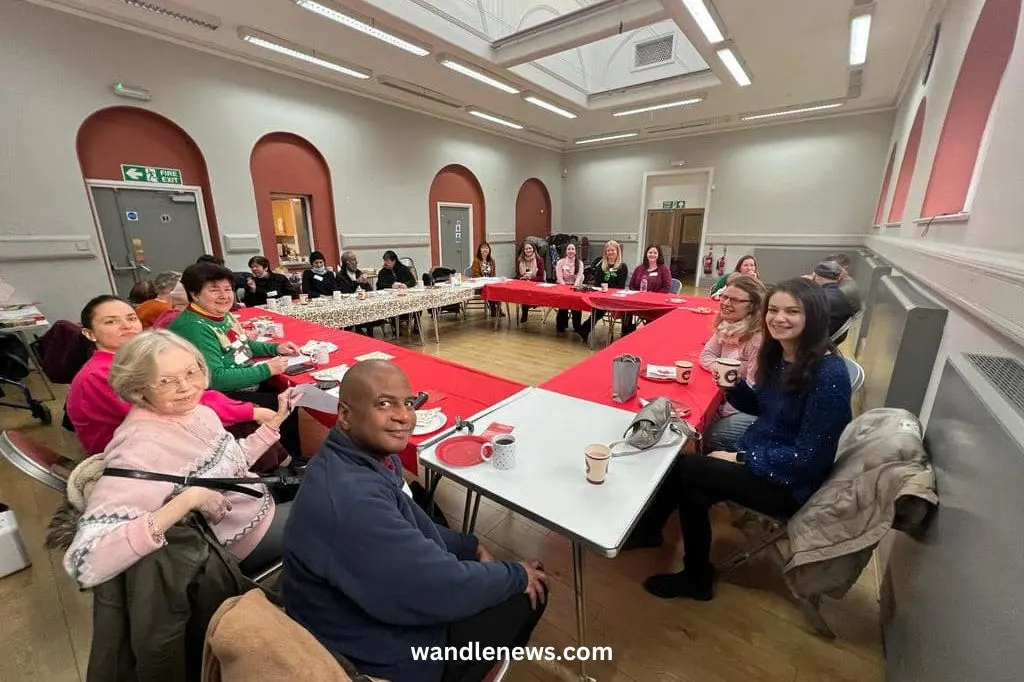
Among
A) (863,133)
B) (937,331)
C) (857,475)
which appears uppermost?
(863,133)

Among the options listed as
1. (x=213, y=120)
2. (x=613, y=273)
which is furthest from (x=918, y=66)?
(x=213, y=120)

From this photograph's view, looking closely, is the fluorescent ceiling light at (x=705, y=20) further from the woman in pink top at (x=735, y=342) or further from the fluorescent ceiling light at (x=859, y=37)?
Answer: the woman in pink top at (x=735, y=342)

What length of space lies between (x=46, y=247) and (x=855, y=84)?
10.5 meters

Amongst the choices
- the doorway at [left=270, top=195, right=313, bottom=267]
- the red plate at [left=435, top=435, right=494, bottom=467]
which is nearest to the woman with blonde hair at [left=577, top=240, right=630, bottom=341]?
the red plate at [left=435, top=435, right=494, bottom=467]

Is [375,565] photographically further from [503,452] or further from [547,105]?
[547,105]

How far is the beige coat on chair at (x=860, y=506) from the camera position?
115 cm

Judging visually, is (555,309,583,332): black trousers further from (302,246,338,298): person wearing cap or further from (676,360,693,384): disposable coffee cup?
(676,360,693,384): disposable coffee cup

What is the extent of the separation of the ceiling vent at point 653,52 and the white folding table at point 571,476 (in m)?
6.53

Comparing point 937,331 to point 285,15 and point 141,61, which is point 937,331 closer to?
point 285,15

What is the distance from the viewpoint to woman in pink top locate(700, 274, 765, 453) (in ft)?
6.50

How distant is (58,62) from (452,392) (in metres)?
5.78

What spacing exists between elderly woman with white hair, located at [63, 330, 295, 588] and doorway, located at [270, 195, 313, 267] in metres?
5.85

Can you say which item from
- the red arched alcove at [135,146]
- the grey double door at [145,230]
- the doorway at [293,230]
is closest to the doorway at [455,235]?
the doorway at [293,230]

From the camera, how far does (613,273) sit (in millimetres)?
5305
